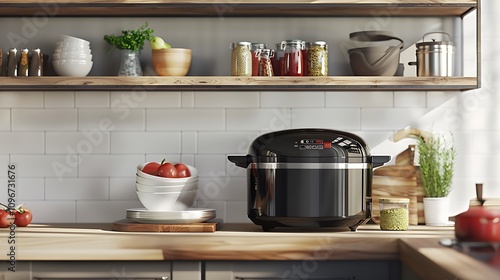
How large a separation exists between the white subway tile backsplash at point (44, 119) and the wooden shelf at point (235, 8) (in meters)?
0.40

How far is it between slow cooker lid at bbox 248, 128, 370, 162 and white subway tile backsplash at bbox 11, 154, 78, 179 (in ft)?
2.86

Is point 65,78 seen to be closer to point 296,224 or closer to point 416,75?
point 296,224

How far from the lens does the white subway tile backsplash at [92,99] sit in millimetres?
3172

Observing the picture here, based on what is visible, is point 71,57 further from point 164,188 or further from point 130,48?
point 164,188

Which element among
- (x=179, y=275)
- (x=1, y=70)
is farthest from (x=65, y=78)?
→ (x=179, y=275)

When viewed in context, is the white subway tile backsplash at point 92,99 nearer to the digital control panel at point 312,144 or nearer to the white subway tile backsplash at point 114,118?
the white subway tile backsplash at point 114,118

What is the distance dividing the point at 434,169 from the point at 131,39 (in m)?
1.30

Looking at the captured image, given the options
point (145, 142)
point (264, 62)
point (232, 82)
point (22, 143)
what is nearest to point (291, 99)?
point (264, 62)

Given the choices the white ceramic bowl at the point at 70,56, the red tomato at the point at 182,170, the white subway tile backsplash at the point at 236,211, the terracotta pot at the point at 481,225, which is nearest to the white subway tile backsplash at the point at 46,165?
the white ceramic bowl at the point at 70,56

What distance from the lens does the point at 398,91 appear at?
3.18m

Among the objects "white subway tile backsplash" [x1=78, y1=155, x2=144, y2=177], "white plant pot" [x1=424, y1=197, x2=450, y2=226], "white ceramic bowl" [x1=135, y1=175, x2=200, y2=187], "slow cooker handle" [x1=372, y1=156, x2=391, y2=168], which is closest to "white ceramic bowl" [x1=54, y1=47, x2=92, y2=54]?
"white subway tile backsplash" [x1=78, y1=155, x2=144, y2=177]

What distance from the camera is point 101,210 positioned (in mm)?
3174

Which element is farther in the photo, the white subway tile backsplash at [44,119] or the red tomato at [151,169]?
the white subway tile backsplash at [44,119]

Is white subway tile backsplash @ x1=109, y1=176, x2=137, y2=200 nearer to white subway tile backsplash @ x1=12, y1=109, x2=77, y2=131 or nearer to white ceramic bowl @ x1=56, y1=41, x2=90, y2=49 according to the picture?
white subway tile backsplash @ x1=12, y1=109, x2=77, y2=131
